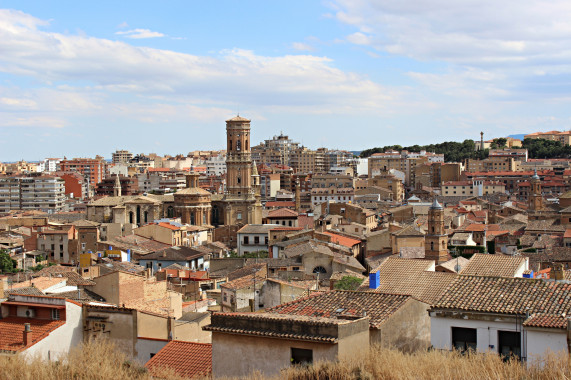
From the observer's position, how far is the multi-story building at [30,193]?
114562 mm

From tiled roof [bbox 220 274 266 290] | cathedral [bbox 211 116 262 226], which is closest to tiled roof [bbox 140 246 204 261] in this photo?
tiled roof [bbox 220 274 266 290]

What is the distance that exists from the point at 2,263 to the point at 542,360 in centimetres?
4373

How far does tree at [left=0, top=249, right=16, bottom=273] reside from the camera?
159 ft

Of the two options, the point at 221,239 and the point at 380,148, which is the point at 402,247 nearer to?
the point at 221,239

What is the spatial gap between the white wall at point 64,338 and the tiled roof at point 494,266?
32.9 feet

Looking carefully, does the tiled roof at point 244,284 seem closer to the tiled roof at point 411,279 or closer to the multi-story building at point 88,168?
the tiled roof at point 411,279

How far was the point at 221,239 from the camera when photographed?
223ft

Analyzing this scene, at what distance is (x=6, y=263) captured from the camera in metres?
→ 49.4

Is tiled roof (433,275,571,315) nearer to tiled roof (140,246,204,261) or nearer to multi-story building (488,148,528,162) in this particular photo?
tiled roof (140,246,204,261)

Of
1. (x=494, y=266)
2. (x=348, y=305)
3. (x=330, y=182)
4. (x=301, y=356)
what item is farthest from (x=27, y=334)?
(x=330, y=182)

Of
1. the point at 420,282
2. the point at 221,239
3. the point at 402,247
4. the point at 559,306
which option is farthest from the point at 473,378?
the point at 221,239

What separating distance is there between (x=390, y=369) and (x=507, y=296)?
3046 millimetres

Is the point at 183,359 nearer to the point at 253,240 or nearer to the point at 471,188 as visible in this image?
the point at 253,240

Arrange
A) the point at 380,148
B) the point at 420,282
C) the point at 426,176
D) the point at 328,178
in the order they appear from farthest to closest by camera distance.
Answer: the point at 380,148 < the point at 426,176 < the point at 328,178 < the point at 420,282
